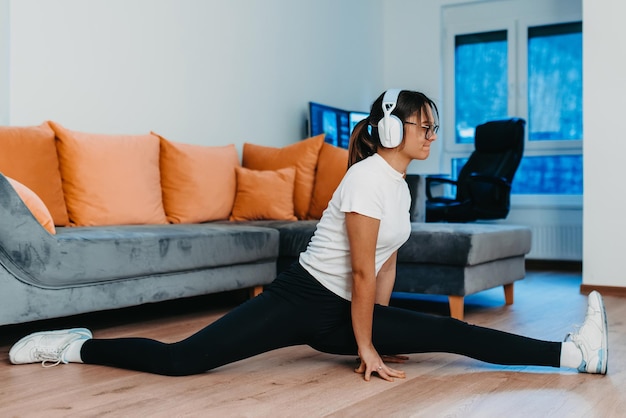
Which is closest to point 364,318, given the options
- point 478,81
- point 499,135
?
point 499,135

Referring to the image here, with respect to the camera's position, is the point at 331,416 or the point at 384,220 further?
the point at 384,220

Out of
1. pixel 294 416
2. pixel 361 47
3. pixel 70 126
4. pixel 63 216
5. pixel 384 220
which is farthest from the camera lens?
pixel 361 47

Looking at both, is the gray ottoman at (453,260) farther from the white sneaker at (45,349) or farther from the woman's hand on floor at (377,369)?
the white sneaker at (45,349)

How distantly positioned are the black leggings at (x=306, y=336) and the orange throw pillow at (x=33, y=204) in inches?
31.3

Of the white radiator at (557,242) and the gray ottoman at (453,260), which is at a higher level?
the gray ottoman at (453,260)

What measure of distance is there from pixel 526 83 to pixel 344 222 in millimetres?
4648

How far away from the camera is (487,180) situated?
548 cm

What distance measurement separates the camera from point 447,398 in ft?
6.37

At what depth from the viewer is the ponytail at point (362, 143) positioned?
2.18m

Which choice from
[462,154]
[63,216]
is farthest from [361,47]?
[63,216]

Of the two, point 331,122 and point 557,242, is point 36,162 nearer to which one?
point 331,122

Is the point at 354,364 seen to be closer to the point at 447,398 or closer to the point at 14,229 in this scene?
the point at 447,398

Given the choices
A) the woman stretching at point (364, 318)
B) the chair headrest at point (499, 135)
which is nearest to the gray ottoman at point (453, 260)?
the woman stretching at point (364, 318)

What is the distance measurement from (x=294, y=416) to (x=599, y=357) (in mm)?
933
